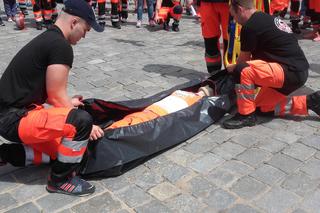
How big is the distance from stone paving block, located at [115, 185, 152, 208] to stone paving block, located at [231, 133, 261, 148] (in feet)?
3.84

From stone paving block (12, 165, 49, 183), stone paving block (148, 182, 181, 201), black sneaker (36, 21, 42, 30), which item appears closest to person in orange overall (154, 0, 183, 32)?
black sneaker (36, 21, 42, 30)

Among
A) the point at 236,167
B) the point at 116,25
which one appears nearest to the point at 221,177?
the point at 236,167

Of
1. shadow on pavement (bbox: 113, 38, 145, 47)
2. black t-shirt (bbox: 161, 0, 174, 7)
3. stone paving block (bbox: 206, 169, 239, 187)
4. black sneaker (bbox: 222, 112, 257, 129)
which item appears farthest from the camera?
black t-shirt (bbox: 161, 0, 174, 7)

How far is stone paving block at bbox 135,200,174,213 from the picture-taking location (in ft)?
9.26

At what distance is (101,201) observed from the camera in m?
2.95

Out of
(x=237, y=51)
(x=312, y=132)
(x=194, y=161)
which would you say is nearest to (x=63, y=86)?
(x=194, y=161)

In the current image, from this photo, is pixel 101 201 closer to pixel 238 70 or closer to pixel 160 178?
pixel 160 178

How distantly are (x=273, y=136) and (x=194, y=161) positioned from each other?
2.96ft

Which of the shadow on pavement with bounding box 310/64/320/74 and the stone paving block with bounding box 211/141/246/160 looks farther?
the shadow on pavement with bounding box 310/64/320/74

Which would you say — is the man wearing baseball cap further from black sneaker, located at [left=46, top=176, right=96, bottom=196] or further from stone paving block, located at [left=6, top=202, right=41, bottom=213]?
stone paving block, located at [left=6, top=202, right=41, bottom=213]

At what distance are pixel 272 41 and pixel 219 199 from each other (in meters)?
1.75

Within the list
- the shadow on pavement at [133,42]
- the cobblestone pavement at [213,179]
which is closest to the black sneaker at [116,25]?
the shadow on pavement at [133,42]

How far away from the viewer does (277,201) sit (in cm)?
289

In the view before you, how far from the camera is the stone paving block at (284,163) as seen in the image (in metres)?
3.33
